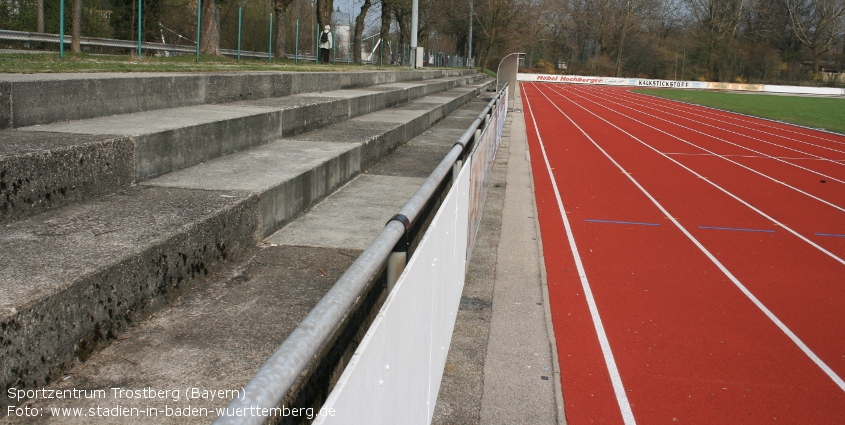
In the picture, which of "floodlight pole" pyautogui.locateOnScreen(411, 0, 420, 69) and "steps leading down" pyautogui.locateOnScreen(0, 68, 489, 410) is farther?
"floodlight pole" pyautogui.locateOnScreen(411, 0, 420, 69)

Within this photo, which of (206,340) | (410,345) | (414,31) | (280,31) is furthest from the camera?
(414,31)

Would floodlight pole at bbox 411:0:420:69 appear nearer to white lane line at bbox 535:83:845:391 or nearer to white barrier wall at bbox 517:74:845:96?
white lane line at bbox 535:83:845:391

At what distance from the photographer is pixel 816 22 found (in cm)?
8669

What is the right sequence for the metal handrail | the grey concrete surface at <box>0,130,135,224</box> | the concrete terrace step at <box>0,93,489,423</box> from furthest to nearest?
the grey concrete surface at <box>0,130,135,224</box>
the concrete terrace step at <box>0,93,489,423</box>
the metal handrail

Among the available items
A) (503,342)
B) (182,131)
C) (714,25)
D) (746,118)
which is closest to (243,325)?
(503,342)

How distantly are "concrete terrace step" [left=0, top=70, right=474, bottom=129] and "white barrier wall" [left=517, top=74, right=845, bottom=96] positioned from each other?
63726mm

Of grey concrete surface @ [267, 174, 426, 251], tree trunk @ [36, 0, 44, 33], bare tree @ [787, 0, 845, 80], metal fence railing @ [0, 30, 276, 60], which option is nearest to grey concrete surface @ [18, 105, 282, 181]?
grey concrete surface @ [267, 174, 426, 251]

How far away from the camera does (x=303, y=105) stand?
876 centimetres

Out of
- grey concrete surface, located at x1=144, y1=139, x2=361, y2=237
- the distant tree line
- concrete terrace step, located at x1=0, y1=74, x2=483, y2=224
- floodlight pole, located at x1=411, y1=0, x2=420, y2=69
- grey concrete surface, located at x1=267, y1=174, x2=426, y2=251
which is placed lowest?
grey concrete surface, located at x1=267, y1=174, x2=426, y2=251

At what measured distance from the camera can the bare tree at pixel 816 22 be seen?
82.4 meters

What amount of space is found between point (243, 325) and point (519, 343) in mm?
2288

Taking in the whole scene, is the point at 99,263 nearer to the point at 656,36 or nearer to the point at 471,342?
the point at 471,342

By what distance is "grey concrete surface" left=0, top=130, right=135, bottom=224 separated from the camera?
12.4ft

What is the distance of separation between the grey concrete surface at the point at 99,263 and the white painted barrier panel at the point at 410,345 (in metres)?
1.32
